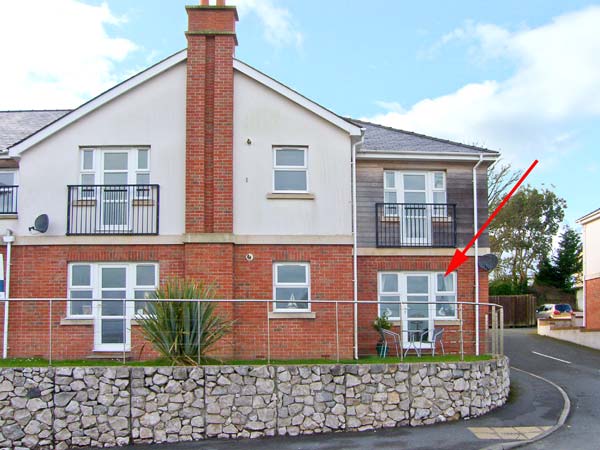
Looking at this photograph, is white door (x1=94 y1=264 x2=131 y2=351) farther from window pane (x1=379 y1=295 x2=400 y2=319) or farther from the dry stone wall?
window pane (x1=379 y1=295 x2=400 y2=319)

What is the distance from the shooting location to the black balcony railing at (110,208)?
1686 cm

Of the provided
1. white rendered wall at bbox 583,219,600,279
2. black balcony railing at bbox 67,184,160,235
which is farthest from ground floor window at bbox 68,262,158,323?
white rendered wall at bbox 583,219,600,279

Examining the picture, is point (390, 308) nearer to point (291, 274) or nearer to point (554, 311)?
point (291, 274)

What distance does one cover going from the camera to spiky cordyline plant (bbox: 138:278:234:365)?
1264 centimetres

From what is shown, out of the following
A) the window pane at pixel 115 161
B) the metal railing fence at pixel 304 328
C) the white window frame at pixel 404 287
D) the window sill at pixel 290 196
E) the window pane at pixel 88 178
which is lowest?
the metal railing fence at pixel 304 328

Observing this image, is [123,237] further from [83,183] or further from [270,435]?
[270,435]

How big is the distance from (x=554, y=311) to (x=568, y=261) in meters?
9.66

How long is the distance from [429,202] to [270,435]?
8.88m

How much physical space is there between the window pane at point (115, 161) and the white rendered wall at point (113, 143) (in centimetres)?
29

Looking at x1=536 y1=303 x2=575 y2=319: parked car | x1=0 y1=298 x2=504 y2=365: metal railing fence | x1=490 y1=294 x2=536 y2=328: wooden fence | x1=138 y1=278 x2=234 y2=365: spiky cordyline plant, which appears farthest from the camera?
x1=490 y1=294 x2=536 y2=328: wooden fence

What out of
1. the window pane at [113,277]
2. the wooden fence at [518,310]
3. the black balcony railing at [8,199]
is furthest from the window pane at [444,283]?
the wooden fence at [518,310]

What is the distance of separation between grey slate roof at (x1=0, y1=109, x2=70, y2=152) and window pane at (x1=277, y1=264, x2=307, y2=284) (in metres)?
7.55

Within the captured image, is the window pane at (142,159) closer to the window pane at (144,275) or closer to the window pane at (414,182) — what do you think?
the window pane at (144,275)

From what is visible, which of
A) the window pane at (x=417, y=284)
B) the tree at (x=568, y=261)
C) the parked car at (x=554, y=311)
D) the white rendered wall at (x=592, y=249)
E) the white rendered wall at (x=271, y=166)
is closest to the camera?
the white rendered wall at (x=271, y=166)
